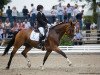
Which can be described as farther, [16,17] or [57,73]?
[16,17]

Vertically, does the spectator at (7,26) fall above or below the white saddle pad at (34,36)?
below

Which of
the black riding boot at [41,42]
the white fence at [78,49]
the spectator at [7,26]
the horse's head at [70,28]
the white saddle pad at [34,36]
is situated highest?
the horse's head at [70,28]

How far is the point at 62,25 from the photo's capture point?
56.9ft

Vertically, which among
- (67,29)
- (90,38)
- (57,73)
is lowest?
(90,38)

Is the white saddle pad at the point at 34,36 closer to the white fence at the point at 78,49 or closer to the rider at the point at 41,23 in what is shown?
the rider at the point at 41,23

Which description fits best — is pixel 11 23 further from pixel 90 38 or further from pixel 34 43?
pixel 34 43

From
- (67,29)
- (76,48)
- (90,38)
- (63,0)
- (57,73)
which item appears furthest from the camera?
(63,0)

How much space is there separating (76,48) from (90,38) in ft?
16.6

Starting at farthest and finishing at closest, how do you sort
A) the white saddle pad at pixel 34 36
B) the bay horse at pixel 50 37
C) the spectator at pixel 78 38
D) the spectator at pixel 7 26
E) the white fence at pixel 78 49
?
the spectator at pixel 78 38
the spectator at pixel 7 26
the white fence at pixel 78 49
the white saddle pad at pixel 34 36
the bay horse at pixel 50 37

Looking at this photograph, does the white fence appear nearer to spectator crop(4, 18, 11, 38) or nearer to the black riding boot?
spectator crop(4, 18, 11, 38)

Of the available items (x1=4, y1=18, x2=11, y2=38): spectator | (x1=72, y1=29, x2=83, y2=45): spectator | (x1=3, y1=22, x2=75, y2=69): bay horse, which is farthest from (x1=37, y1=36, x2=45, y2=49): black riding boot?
(x1=72, y1=29, x2=83, y2=45): spectator

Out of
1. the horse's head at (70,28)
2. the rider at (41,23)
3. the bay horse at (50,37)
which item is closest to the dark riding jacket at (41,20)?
the rider at (41,23)

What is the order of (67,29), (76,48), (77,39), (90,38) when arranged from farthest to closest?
1. (90,38)
2. (77,39)
3. (76,48)
4. (67,29)

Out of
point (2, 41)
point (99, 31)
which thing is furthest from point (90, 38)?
point (2, 41)
